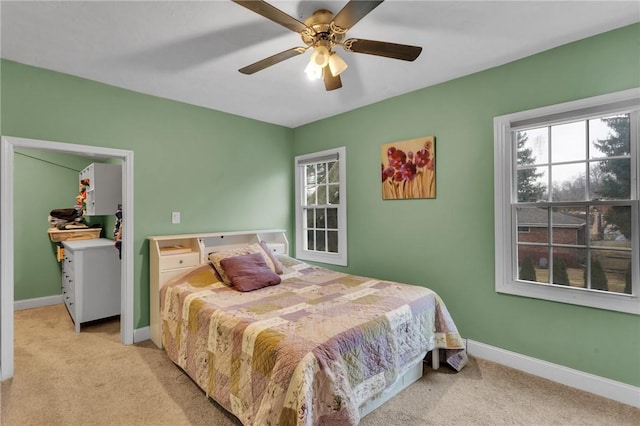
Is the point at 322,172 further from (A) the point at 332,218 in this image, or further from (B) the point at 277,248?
(B) the point at 277,248

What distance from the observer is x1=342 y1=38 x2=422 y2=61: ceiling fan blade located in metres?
1.73

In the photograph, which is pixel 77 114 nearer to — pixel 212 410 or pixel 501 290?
pixel 212 410

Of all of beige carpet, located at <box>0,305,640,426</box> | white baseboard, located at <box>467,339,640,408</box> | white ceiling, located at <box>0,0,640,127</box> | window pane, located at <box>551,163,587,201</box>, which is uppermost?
white ceiling, located at <box>0,0,640,127</box>

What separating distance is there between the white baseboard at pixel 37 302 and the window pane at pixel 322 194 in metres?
3.94

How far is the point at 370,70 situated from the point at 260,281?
210 centimetres

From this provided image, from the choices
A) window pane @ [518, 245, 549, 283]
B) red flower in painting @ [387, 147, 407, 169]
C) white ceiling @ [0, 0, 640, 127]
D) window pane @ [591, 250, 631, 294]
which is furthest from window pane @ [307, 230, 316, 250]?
window pane @ [591, 250, 631, 294]

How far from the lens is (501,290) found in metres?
2.52

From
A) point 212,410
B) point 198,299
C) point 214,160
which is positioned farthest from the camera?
point 214,160

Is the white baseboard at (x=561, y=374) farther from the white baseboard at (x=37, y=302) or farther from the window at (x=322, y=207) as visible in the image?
the white baseboard at (x=37, y=302)

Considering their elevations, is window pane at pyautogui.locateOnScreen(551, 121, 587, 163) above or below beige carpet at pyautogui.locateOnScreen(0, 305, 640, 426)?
above

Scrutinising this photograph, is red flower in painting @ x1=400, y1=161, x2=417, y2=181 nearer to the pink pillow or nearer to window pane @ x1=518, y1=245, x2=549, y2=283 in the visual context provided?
window pane @ x1=518, y1=245, x2=549, y2=283

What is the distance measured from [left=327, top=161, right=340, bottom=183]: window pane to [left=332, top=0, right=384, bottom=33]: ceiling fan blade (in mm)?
2178

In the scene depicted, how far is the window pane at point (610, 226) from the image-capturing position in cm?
204

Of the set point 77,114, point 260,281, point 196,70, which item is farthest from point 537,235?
point 77,114
